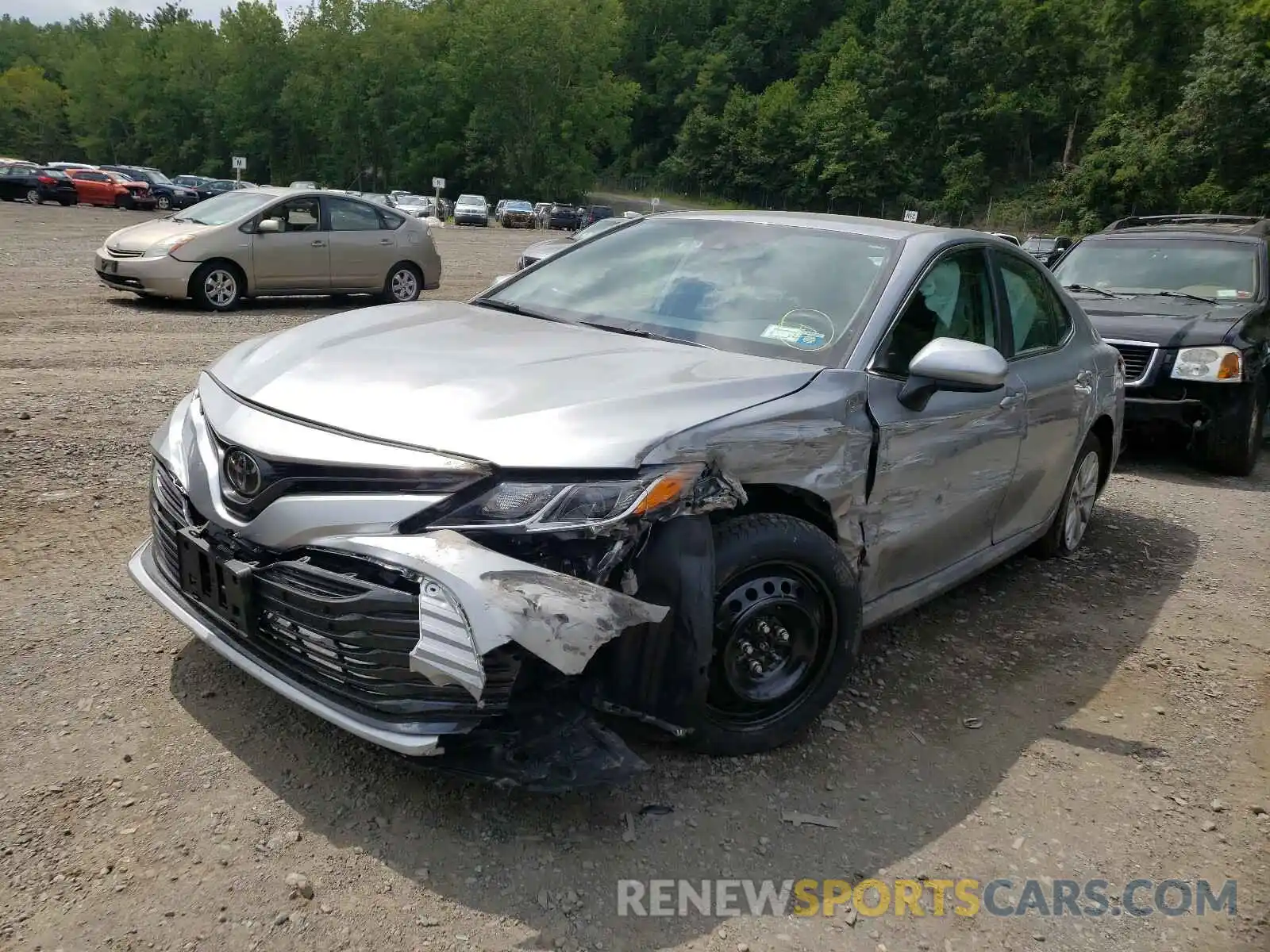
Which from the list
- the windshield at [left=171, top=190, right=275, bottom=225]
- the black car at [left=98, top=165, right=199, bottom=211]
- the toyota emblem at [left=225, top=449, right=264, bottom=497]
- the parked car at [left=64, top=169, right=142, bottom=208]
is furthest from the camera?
the black car at [left=98, top=165, right=199, bottom=211]

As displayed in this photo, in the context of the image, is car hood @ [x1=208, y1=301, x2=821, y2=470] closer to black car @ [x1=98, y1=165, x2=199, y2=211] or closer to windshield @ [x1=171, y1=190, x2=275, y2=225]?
windshield @ [x1=171, y1=190, x2=275, y2=225]

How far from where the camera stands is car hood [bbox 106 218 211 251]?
11.6 m

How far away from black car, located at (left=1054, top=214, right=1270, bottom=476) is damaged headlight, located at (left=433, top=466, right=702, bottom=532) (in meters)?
6.06

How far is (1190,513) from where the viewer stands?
6.56m

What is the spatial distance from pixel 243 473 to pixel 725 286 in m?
1.86

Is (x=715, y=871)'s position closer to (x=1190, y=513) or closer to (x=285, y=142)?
(x=1190, y=513)

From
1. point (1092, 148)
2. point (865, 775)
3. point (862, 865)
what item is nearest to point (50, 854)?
point (862, 865)

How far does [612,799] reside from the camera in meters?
2.85

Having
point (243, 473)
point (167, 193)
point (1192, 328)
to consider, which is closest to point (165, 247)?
point (243, 473)

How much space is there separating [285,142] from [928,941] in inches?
3843

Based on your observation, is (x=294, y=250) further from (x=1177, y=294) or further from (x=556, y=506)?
(x=556, y=506)

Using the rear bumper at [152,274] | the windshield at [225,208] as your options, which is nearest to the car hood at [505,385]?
the rear bumper at [152,274]

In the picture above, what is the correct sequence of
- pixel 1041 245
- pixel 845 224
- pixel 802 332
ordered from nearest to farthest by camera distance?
pixel 802 332 < pixel 845 224 < pixel 1041 245

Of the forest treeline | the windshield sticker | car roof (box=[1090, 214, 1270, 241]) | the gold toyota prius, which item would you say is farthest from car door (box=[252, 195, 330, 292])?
the forest treeline
